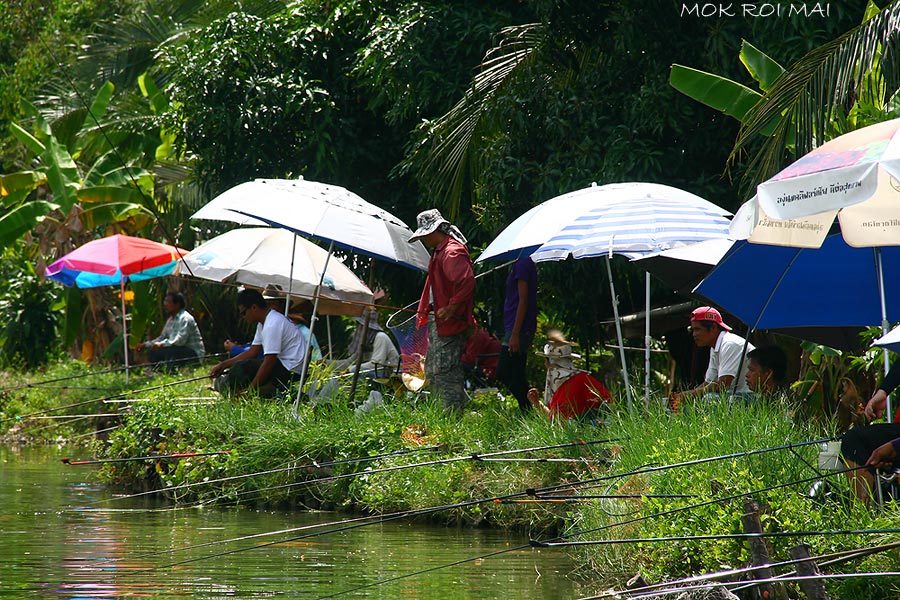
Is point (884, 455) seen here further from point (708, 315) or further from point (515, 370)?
point (515, 370)

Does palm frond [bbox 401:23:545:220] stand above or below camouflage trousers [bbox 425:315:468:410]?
above

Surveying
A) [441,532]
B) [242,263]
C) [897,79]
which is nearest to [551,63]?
[242,263]

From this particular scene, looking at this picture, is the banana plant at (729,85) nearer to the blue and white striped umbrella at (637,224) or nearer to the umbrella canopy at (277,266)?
the blue and white striped umbrella at (637,224)

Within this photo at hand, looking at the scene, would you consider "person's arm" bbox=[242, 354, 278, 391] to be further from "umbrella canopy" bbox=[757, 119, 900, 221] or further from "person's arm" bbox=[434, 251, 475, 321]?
"umbrella canopy" bbox=[757, 119, 900, 221]

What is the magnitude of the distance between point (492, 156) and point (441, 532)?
5.43 meters

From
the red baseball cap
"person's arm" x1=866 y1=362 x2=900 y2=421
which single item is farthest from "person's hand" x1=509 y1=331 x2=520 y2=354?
"person's arm" x1=866 y1=362 x2=900 y2=421

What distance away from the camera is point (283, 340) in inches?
504

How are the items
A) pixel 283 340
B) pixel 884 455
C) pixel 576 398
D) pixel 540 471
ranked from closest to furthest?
pixel 884 455
pixel 540 471
pixel 576 398
pixel 283 340

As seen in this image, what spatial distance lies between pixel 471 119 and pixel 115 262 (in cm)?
575

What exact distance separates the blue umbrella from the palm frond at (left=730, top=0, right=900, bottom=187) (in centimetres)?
92

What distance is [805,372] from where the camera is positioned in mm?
11102

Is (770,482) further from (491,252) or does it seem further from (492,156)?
(492,156)

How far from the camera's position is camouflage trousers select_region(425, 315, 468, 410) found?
11.2m

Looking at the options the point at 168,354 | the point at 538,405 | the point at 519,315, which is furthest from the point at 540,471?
the point at 168,354
